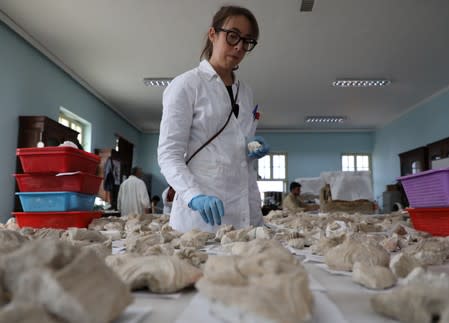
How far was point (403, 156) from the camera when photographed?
7773mm

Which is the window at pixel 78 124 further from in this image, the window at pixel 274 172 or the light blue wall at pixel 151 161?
the window at pixel 274 172

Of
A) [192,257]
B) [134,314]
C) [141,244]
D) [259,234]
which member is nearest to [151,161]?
[259,234]

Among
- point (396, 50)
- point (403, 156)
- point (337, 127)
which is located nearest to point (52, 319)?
point (396, 50)

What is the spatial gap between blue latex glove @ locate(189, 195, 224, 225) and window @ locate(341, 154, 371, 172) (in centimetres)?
925

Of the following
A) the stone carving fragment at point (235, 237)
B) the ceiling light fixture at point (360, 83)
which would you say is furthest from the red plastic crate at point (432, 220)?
the ceiling light fixture at point (360, 83)

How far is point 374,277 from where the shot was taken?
49cm

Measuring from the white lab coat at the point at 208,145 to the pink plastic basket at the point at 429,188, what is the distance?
59cm

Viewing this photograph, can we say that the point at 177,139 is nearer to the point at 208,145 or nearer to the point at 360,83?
the point at 208,145

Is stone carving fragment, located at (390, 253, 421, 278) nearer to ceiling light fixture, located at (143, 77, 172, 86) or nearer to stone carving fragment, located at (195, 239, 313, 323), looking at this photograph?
stone carving fragment, located at (195, 239, 313, 323)

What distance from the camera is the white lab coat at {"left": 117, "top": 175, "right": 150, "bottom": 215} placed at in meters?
5.95

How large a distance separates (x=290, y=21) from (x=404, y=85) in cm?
306

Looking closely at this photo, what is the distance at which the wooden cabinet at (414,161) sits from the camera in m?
6.86

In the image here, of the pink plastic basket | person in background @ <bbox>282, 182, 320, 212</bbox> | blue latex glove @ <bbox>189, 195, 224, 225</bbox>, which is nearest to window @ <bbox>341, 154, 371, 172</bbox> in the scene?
person in background @ <bbox>282, 182, 320, 212</bbox>

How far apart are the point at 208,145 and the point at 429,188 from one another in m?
0.77
